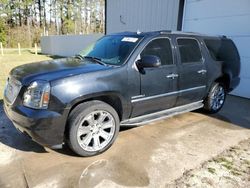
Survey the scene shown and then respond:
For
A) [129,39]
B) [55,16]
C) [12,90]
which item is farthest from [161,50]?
[55,16]

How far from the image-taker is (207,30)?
816 cm

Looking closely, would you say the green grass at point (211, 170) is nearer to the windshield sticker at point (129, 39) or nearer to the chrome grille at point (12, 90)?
the windshield sticker at point (129, 39)

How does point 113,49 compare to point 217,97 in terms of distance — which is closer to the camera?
point 113,49

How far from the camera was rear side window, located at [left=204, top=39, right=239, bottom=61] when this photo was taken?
5095 mm

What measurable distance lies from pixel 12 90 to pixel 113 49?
5.59 ft

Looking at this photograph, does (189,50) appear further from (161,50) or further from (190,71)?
(161,50)

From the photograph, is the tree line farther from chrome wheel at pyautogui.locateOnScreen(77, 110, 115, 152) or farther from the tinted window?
chrome wheel at pyautogui.locateOnScreen(77, 110, 115, 152)

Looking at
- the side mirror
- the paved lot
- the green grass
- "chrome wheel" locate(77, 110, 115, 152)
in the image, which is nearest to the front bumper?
"chrome wheel" locate(77, 110, 115, 152)

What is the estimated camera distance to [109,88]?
11.1ft

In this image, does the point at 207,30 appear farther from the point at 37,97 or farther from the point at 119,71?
the point at 37,97

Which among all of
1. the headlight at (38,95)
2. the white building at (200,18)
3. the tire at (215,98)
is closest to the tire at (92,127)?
the headlight at (38,95)

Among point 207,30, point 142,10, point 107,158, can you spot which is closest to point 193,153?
point 107,158

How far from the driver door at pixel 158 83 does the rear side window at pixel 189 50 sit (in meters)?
0.30

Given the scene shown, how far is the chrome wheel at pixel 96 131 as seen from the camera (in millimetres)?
3311
